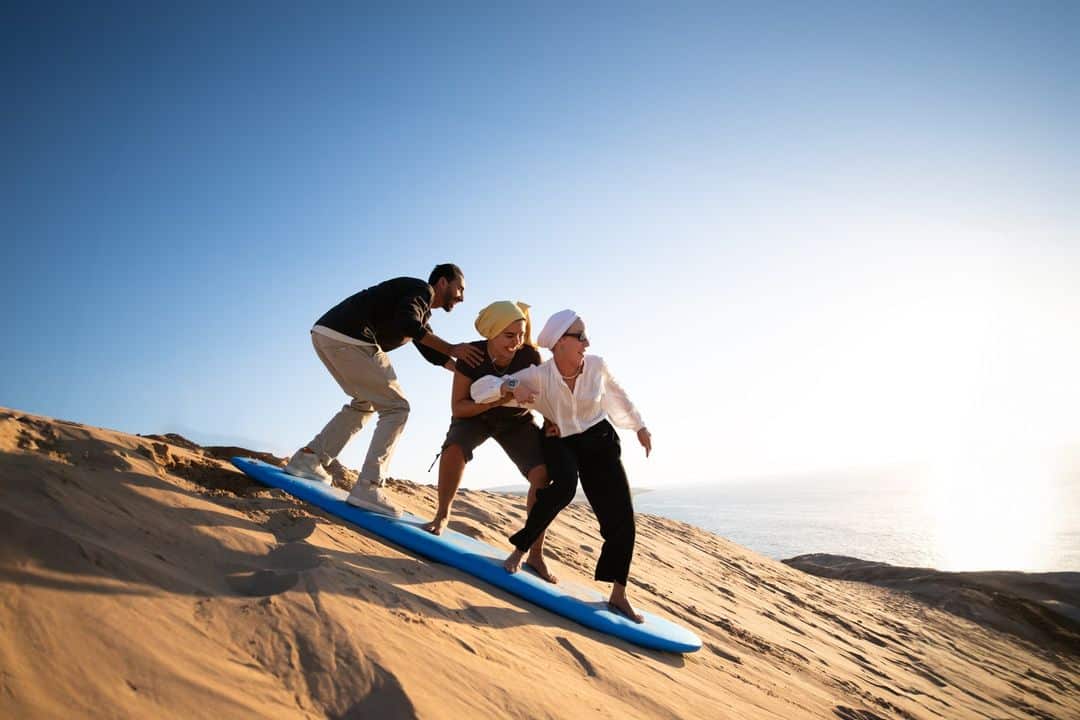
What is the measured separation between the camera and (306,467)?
4.26 m

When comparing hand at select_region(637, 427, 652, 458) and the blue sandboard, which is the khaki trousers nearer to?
the blue sandboard

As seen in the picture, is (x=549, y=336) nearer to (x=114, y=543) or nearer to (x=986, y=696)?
(x=114, y=543)

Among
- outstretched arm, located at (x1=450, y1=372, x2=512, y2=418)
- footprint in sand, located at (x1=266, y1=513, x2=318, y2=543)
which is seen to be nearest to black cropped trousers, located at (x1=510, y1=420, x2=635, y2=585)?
outstretched arm, located at (x1=450, y1=372, x2=512, y2=418)

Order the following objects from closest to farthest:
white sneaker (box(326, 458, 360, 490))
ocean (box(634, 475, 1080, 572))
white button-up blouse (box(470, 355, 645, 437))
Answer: white button-up blouse (box(470, 355, 645, 437))
white sneaker (box(326, 458, 360, 490))
ocean (box(634, 475, 1080, 572))

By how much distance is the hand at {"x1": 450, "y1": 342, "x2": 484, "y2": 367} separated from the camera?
152 inches

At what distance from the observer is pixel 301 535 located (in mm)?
3033

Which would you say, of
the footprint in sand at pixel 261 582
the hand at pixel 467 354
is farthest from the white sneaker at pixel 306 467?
the footprint in sand at pixel 261 582

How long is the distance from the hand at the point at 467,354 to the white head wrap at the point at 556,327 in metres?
0.47

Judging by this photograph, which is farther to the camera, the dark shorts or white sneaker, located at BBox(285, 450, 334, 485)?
white sneaker, located at BBox(285, 450, 334, 485)

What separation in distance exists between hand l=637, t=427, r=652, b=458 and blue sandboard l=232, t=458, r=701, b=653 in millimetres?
1052

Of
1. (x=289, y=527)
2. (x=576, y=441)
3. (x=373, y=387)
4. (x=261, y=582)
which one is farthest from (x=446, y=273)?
(x=261, y=582)

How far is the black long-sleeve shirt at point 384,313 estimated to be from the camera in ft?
12.8

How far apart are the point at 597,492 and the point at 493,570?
32.3 inches

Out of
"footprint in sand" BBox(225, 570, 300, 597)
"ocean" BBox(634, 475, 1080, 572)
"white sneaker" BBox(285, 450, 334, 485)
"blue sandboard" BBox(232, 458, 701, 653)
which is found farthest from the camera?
"ocean" BBox(634, 475, 1080, 572)
